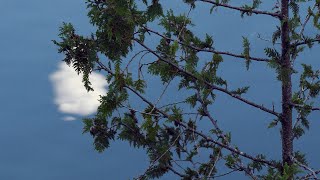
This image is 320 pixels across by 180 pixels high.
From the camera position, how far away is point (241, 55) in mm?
7516

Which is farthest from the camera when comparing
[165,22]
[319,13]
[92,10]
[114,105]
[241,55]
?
[165,22]

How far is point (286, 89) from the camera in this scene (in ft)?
25.2

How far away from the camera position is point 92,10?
568 centimetres

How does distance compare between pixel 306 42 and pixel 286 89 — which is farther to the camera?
pixel 286 89

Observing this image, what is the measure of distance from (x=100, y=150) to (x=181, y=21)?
7.53 feet

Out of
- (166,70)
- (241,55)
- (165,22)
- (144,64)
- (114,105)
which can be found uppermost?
(165,22)

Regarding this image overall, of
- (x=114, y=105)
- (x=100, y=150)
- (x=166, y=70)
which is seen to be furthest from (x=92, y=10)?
(x=100, y=150)

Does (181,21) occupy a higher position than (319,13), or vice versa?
(181,21)

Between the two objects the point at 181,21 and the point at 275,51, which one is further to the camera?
the point at 181,21

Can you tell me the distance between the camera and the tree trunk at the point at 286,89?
24.4ft

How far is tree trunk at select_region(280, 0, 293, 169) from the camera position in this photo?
7449 mm

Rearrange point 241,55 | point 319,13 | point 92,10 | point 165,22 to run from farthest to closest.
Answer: point 165,22 → point 241,55 → point 319,13 → point 92,10

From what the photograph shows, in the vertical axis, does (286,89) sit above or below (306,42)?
below

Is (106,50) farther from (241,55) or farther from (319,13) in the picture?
(319,13)
